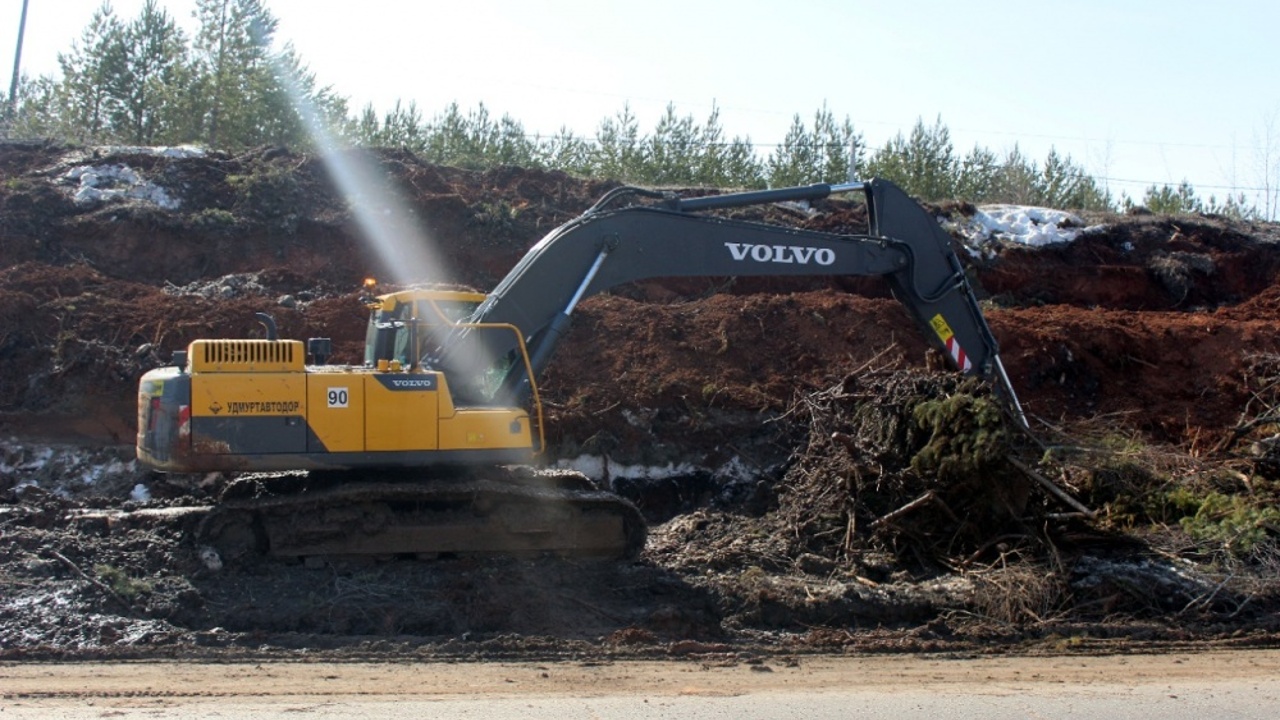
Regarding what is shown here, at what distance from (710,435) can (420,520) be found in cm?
506

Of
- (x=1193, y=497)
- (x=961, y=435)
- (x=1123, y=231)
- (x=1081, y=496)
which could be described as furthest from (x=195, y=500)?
(x=1123, y=231)

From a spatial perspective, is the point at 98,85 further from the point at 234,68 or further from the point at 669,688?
the point at 669,688

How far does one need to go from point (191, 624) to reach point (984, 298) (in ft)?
47.4

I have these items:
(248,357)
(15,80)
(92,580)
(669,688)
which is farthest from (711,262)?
(15,80)

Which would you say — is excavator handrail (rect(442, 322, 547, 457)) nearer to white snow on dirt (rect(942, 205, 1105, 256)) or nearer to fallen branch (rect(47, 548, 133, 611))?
fallen branch (rect(47, 548, 133, 611))

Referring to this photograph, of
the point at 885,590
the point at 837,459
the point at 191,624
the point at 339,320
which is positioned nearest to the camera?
the point at 191,624

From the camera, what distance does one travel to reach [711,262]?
11.1m

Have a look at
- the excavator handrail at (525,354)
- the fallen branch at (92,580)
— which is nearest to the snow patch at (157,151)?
the fallen branch at (92,580)

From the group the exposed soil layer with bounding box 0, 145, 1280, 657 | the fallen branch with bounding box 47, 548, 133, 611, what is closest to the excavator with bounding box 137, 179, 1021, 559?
the exposed soil layer with bounding box 0, 145, 1280, 657

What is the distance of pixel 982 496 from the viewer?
10.7 metres

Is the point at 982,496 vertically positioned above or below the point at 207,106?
below

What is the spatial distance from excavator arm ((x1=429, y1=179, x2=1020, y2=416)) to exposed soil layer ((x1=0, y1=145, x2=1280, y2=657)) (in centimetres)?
88

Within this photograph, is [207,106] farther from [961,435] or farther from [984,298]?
[961,435]

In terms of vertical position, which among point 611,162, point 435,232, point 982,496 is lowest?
point 982,496
